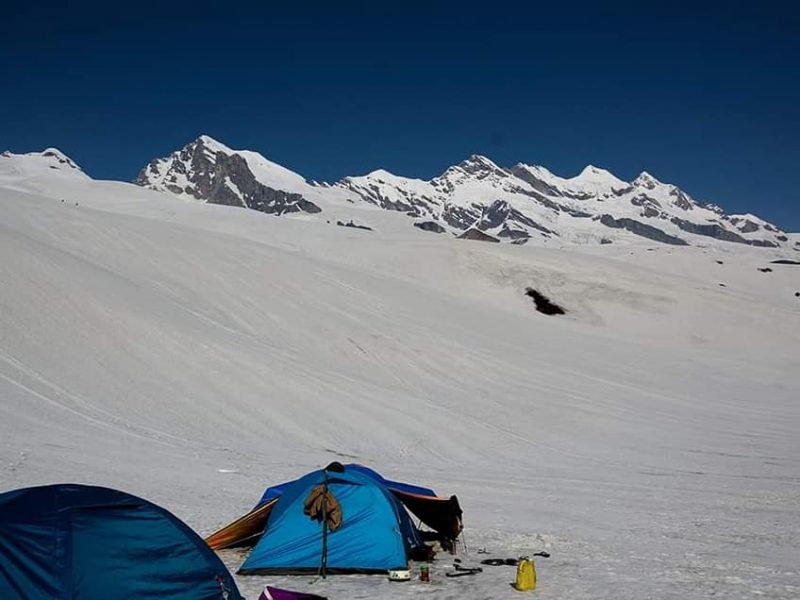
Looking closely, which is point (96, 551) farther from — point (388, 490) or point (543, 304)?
point (543, 304)

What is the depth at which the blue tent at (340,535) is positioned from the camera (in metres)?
10.7

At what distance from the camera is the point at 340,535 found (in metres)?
10.9

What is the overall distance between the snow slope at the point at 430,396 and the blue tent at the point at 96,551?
2250 millimetres

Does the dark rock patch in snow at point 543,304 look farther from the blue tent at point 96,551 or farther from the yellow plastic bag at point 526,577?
the blue tent at point 96,551

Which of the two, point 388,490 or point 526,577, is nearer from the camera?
point 526,577

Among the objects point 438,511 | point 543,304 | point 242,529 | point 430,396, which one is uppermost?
point 543,304

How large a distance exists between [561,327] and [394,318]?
1331 centimetres

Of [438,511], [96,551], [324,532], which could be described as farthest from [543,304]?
[96,551]

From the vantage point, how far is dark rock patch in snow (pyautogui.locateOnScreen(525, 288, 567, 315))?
172 ft

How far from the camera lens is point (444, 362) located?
34.4m

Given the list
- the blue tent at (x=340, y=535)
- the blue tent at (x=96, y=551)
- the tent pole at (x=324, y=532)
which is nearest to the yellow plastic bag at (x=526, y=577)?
the blue tent at (x=340, y=535)

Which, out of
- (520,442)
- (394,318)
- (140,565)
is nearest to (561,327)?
(394,318)

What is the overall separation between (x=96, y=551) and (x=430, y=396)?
23220 mm

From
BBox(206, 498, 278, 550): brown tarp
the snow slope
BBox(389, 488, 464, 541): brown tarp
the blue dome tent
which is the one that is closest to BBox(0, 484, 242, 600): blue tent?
the snow slope
